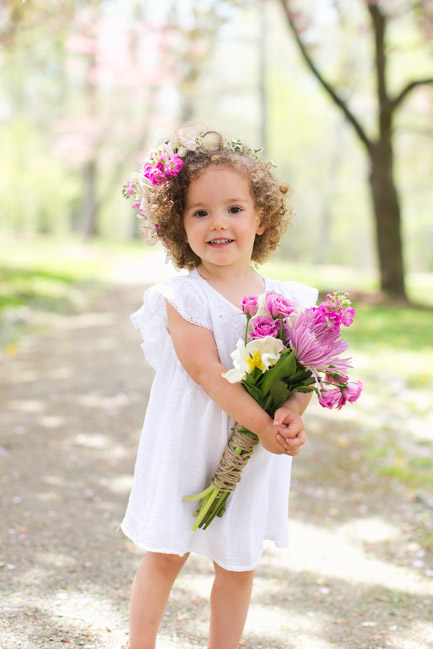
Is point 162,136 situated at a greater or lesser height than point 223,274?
greater

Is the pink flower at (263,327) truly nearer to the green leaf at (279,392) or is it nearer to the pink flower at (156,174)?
the green leaf at (279,392)

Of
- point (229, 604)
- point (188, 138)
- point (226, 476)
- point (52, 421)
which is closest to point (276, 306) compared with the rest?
point (226, 476)

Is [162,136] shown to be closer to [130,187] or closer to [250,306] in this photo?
[130,187]

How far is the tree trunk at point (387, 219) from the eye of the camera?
426 inches

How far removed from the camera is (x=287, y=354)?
6.00 ft

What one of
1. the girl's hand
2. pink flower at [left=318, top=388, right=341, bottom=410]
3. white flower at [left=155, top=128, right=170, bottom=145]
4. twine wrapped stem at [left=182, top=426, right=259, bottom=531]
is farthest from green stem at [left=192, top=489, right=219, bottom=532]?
white flower at [left=155, top=128, right=170, bottom=145]

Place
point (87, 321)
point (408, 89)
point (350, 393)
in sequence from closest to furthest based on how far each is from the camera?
point (350, 393) → point (87, 321) → point (408, 89)

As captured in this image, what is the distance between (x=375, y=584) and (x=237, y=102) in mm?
25874

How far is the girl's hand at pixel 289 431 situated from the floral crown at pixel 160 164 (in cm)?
70

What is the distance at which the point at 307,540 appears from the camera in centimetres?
325

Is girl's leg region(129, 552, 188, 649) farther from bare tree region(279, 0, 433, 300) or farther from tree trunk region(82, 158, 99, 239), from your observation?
tree trunk region(82, 158, 99, 239)

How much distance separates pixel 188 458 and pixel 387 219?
382 inches

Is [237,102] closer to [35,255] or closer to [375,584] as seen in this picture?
[35,255]

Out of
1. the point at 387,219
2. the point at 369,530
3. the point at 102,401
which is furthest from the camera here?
the point at 387,219
